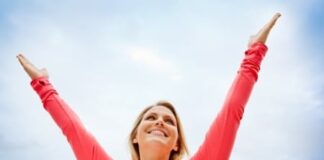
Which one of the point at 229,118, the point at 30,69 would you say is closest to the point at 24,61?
the point at 30,69

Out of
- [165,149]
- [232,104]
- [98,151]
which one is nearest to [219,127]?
[232,104]

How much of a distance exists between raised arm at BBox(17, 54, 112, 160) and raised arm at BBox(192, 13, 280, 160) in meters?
1.34

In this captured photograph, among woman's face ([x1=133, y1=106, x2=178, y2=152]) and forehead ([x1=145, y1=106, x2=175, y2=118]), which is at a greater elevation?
forehead ([x1=145, y1=106, x2=175, y2=118])

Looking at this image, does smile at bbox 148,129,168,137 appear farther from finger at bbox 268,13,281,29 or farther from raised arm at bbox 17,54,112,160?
finger at bbox 268,13,281,29

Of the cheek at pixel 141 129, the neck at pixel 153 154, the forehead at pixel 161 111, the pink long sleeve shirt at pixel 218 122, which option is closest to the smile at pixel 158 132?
the cheek at pixel 141 129

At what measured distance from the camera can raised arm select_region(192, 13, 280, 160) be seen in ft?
15.3

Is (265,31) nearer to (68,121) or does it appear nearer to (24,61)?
(68,121)

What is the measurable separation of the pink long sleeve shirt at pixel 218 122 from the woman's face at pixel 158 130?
1.68 ft

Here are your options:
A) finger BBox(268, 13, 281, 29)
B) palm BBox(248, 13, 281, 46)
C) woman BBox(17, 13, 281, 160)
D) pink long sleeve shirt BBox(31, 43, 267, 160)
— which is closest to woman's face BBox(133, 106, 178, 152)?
woman BBox(17, 13, 281, 160)

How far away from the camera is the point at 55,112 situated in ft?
18.7

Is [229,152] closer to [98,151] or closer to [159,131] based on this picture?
[159,131]

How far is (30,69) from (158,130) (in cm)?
202

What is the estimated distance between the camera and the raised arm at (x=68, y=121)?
5496 mm

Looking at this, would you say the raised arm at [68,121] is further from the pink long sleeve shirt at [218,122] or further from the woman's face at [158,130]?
the woman's face at [158,130]
